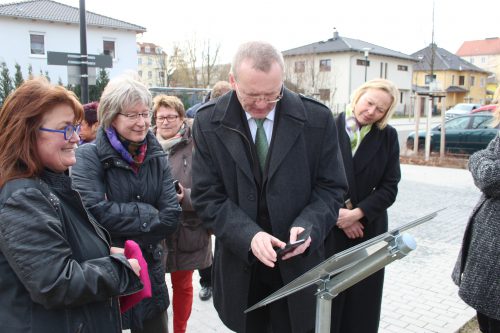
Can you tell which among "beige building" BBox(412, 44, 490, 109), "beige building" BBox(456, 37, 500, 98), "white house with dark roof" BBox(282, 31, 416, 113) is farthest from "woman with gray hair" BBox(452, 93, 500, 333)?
"beige building" BBox(456, 37, 500, 98)

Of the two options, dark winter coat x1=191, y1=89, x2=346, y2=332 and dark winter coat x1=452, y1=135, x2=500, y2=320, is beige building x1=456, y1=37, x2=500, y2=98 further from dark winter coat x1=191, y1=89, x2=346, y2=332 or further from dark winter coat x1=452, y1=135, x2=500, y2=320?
dark winter coat x1=191, y1=89, x2=346, y2=332

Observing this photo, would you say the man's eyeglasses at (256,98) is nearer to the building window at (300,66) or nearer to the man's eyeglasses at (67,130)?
the man's eyeglasses at (67,130)

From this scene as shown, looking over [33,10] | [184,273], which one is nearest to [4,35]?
[33,10]

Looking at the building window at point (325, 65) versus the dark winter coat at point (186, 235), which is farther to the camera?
the building window at point (325, 65)

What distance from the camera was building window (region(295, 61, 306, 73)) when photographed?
4277 centimetres

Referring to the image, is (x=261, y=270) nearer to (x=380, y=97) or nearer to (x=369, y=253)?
(x=369, y=253)

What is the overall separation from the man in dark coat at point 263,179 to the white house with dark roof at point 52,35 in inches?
1064

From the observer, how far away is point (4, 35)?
30.2 metres

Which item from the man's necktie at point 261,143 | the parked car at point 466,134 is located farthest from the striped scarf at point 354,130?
the parked car at point 466,134

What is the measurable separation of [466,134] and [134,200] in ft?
45.2

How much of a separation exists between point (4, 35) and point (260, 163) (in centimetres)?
3383

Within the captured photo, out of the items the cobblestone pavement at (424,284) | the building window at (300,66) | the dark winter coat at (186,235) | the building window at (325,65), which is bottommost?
the cobblestone pavement at (424,284)

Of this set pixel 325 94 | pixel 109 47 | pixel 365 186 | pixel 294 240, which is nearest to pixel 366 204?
pixel 365 186

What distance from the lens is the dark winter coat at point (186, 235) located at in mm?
3434
